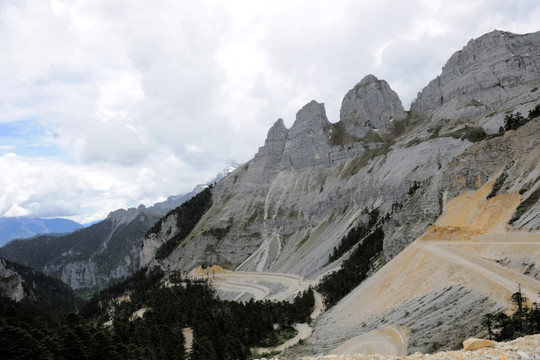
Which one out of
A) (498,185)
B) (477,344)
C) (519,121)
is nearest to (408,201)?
(498,185)

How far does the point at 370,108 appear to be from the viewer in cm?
18650

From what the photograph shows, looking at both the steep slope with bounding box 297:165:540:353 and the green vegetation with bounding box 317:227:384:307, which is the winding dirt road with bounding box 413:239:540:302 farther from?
the green vegetation with bounding box 317:227:384:307

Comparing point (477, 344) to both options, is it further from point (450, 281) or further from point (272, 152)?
point (272, 152)

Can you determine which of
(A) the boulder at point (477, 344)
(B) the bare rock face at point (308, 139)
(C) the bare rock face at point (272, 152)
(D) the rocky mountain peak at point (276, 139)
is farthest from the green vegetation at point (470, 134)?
(A) the boulder at point (477, 344)

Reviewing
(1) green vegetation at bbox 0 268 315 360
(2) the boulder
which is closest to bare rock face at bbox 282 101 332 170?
(1) green vegetation at bbox 0 268 315 360

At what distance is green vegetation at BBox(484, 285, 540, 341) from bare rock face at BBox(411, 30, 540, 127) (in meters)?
129

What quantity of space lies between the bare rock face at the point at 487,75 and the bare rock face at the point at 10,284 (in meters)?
219

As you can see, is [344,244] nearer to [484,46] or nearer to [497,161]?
[497,161]

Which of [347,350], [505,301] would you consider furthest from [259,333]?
[505,301]

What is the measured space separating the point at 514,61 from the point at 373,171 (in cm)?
8369

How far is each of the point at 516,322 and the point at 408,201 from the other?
1804 inches

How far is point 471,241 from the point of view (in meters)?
43.5

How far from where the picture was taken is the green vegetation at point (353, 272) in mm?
67500

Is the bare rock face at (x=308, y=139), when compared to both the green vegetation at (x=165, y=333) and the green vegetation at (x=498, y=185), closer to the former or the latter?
the green vegetation at (x=165, y=333)
